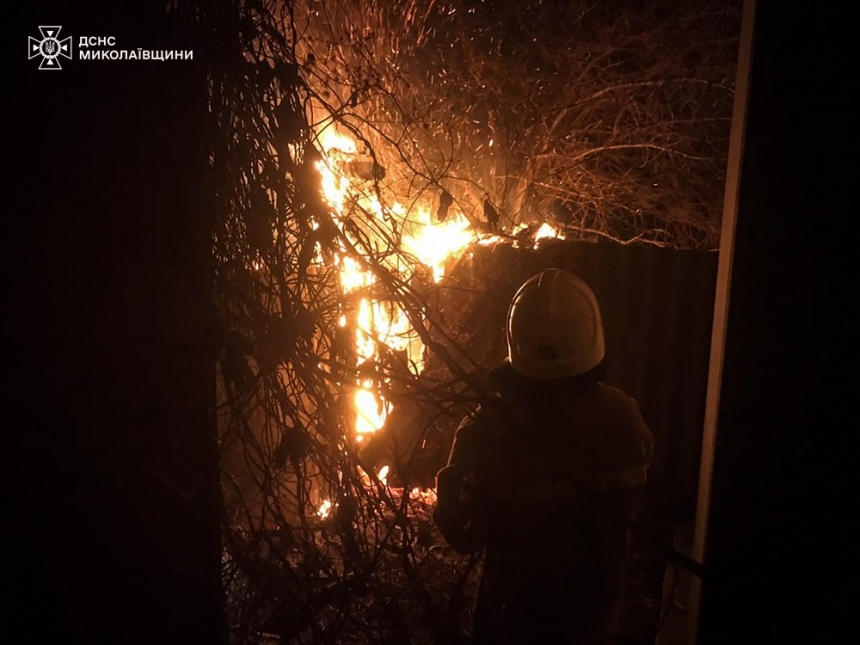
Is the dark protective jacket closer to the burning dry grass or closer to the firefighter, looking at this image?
the firefighter

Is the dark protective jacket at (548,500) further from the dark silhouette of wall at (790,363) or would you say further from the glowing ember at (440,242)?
the glowing ember at (440,242)

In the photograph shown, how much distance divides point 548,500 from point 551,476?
10 cm

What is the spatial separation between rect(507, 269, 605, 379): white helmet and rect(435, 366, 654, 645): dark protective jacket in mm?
74

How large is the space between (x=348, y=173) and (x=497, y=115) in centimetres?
261

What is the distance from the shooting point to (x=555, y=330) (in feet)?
6.81

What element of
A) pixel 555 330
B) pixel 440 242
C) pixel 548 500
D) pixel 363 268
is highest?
pixel 440 242

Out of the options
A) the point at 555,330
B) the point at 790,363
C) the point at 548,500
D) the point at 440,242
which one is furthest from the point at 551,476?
the point at 440,242

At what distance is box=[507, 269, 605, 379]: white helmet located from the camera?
81.7 inches

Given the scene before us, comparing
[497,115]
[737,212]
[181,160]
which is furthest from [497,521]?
[497,115]

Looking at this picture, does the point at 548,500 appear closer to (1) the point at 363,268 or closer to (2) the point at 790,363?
(2) the point at 790,363

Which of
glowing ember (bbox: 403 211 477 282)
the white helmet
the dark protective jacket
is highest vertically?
glowing ember (bbox: 403 211 477 282)

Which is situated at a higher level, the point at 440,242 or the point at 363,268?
the point at 440,242

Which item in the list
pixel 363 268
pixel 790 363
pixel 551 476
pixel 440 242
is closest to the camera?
pixel 790 363

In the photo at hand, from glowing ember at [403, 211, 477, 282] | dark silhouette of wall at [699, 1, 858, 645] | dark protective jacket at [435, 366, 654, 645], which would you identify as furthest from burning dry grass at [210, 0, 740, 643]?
dark silhouette of wall at [699, 1, 858, 645]
